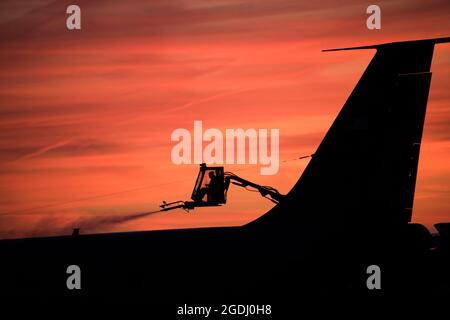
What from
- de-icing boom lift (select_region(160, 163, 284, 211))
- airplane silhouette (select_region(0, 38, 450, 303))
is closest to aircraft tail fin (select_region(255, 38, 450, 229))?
airplane silhouette (select_region(0, 38, 450, 303))

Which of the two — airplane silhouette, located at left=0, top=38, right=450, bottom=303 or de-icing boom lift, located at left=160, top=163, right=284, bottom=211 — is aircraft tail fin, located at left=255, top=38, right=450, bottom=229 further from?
de-icing boom lift, located at left=160, top=163, right=284, bottom=211

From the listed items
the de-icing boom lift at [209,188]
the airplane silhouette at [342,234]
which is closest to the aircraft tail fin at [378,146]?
the airplane silhouette at [342,234]

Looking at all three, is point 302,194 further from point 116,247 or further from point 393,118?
point 116,247

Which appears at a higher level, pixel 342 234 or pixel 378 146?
pixel 378 146

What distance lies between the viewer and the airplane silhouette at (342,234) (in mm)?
14992

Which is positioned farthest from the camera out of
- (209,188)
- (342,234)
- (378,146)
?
(209,188)

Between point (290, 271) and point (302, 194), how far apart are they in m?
2.11

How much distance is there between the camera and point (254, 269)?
1622 centimetres

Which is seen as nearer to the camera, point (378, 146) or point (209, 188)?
point (378, 146)

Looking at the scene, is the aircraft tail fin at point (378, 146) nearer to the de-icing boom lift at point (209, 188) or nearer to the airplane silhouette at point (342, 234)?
the airplane silhouette at point (342, 234)

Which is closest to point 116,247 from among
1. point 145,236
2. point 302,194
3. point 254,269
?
point 145,236

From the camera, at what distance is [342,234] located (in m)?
15.5

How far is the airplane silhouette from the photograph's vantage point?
15.0 metres

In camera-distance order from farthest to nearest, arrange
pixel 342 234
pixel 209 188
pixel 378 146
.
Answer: pixel 209 188, pixel 378 146, pixel 342 234
